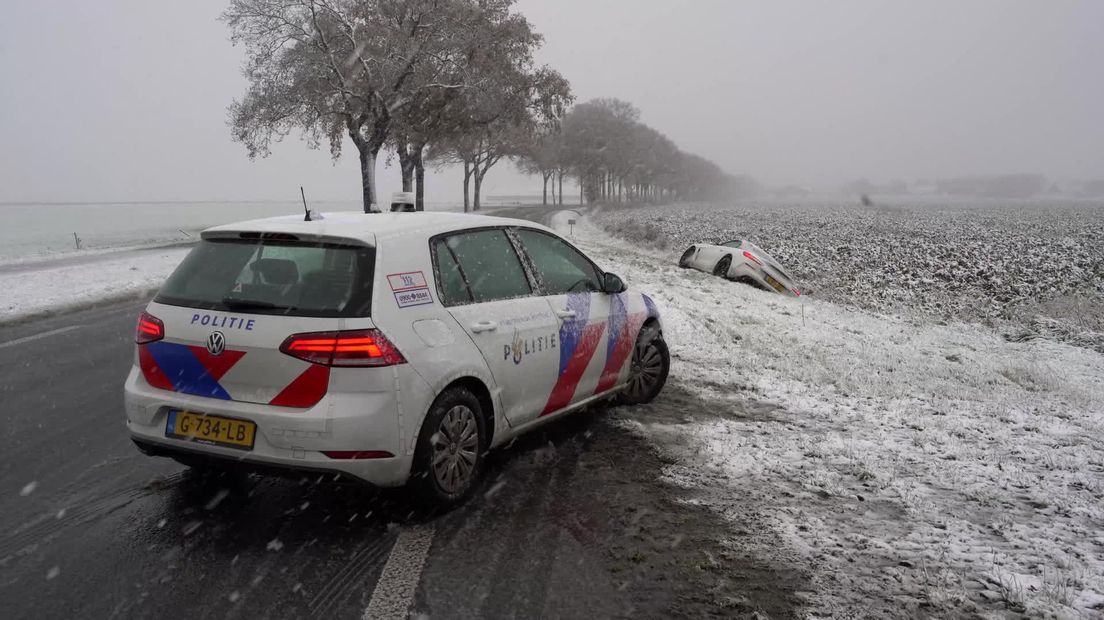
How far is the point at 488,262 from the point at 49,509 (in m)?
2.73

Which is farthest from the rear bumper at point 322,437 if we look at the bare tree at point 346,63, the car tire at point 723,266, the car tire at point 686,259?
the bare tree at point 346,63

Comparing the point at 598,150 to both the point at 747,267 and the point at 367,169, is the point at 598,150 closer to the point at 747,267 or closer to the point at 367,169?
the point at 367,169

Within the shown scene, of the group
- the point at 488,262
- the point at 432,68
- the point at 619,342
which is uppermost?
the point at 432,68

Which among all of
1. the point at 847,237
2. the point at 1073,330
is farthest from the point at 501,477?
the point at 847,237

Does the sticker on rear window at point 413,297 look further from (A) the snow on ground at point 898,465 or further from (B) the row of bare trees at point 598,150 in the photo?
(B) the row of bare trees at point 598,150

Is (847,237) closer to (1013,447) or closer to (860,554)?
(1013,447)

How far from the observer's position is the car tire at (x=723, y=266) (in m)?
17.5

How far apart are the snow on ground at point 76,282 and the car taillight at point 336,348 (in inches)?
393

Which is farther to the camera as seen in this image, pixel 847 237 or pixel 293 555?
pixel 847 237

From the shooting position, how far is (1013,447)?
5.31 m

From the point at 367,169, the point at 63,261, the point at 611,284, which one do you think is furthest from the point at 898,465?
the point at 367,169

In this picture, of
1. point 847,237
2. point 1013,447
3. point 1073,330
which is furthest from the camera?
point 847,237

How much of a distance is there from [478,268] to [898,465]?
10.1ft

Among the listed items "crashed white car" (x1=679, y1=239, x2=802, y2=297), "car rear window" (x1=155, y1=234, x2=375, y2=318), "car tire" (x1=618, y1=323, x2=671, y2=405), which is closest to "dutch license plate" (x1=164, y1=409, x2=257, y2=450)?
"car rear window" (x1=155, y1=234, x2=375, y2=318)
